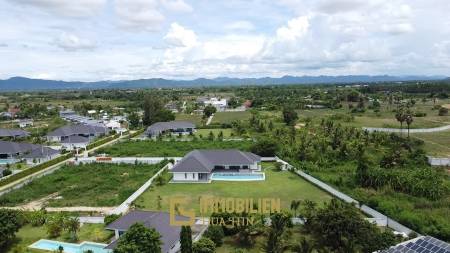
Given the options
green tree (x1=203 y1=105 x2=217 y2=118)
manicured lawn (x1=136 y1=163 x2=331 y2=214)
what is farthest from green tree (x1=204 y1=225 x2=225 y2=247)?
green tree (x1=203 y1=105 x2=217 y2=118)

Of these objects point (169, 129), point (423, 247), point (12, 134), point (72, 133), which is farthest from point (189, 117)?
point (423, 247)

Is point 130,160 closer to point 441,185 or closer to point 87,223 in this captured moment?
point 87,223

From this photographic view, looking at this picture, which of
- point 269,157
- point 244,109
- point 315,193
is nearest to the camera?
point 315,193

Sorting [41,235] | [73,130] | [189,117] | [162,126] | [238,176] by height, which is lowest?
[41,235]

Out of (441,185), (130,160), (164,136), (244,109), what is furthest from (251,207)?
(244,109)

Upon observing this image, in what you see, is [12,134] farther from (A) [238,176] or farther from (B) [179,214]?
(B) [179,214]

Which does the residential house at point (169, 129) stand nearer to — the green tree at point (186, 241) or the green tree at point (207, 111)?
the green tree at point (207, 111)

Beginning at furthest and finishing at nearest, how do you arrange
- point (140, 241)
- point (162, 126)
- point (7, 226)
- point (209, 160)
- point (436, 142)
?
point (162, 126) < point (436, 142) < point (209, 160) < point (7, 226) < point (140, 241)
